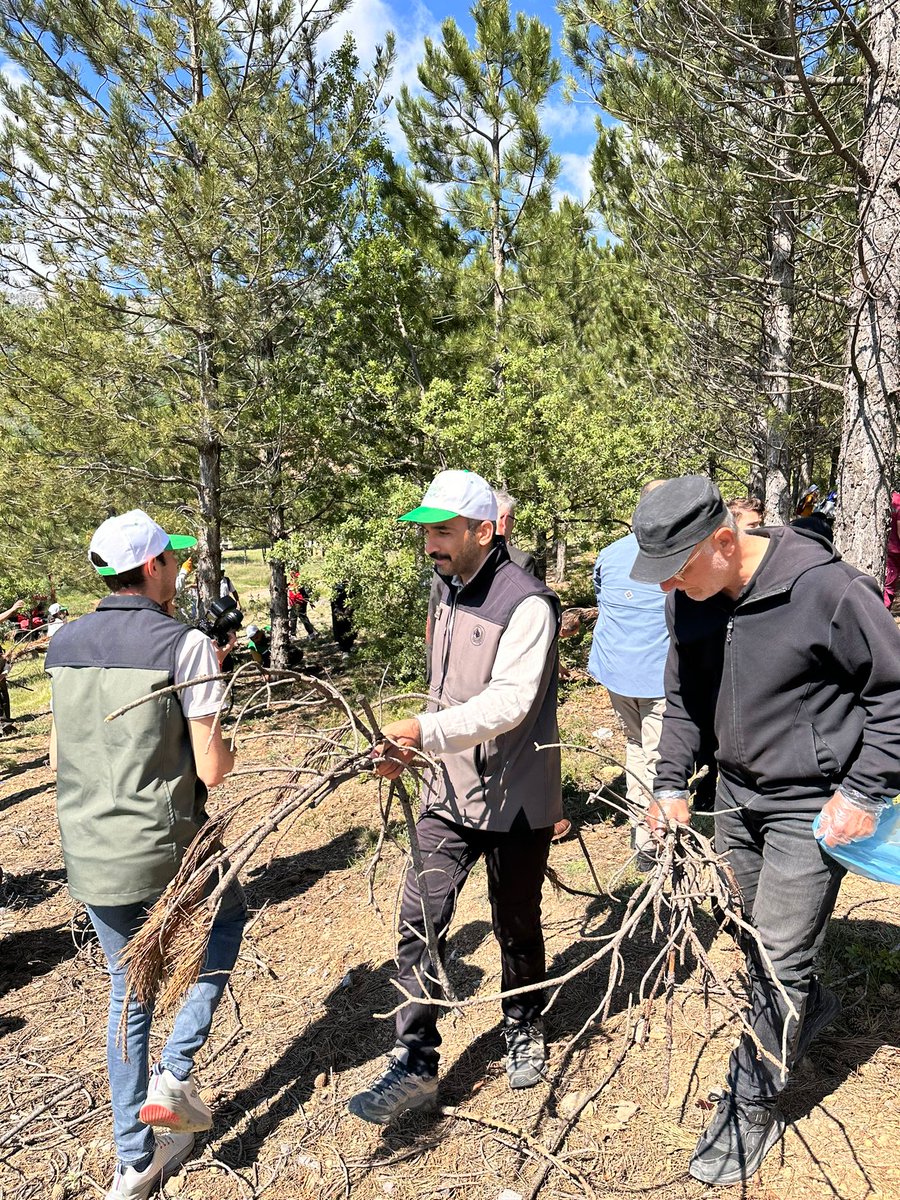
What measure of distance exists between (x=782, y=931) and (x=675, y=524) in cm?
111

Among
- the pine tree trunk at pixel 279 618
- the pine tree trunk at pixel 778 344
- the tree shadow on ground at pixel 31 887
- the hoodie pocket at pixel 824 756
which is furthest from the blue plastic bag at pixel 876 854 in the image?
the pine tree trunk at pixel 279 618

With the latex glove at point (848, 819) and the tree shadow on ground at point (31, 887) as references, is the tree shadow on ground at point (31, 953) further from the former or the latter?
the latex glove at point (848, 819)

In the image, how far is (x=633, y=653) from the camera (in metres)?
3.92

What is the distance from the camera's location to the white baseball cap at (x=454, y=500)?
7.79ft

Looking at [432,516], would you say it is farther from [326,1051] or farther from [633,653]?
[326,1051]

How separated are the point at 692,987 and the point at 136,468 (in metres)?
6.84

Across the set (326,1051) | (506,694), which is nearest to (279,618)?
(326,1051)

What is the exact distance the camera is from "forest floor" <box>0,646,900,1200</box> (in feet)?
7.38

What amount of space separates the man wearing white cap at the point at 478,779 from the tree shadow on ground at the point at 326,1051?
36 centimetres

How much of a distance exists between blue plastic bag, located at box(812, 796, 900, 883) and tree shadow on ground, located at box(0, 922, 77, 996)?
3.64m

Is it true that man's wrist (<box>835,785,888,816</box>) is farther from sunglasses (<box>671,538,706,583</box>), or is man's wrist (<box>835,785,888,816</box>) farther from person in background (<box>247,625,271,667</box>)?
person in background (<box>247,625,271,667</box>)

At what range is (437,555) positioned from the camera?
249cm

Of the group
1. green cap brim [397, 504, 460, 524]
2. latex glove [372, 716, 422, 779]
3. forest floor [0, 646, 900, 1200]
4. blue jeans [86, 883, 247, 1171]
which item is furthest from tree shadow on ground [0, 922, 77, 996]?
green cap brim [397, 504, 460, 524]

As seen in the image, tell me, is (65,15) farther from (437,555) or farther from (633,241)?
(437,555)
